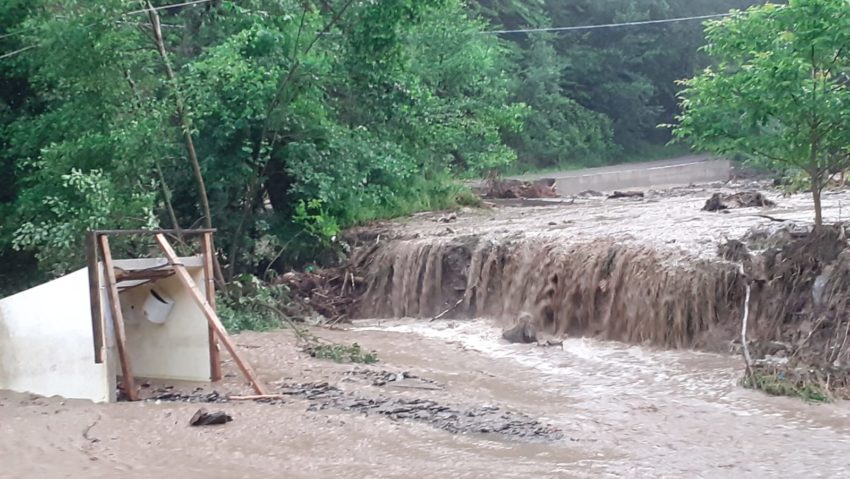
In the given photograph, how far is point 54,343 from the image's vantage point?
10.1m

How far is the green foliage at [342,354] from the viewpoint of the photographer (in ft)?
39.1

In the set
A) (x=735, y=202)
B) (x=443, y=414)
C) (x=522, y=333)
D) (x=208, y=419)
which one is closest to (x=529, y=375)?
(x=522, y=333)

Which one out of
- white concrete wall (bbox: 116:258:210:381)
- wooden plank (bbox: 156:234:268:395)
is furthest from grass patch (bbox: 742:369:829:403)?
white concrete wall (bbox: 116:258:210:381)

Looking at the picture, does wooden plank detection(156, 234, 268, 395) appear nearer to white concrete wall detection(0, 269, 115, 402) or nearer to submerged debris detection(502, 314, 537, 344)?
white concrete wall detection(0, 269, 115, 402)

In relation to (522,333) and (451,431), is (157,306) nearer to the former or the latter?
(451,431)

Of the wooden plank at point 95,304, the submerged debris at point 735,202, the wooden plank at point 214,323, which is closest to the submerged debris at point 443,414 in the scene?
the wooden plank at point 214,323

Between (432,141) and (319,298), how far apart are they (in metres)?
3.65

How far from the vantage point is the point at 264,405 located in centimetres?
934

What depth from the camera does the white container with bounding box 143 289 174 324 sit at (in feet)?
35.9

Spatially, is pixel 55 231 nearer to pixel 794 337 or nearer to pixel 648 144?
pixel 794 337

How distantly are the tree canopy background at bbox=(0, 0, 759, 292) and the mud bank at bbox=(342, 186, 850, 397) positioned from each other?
5.34 ft

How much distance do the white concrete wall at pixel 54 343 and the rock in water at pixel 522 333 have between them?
6041 millimetres

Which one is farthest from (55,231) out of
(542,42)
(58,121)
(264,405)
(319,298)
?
(542,42)

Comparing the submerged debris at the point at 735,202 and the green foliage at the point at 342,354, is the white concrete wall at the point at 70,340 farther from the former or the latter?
the submerged debris at the point at 735,202
